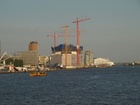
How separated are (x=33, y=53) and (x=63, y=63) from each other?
11.6 m

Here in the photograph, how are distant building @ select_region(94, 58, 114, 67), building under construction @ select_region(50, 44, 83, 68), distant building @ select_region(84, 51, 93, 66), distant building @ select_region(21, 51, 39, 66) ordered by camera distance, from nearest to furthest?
distant building @ select_region(21, 51, 39, 66), building under construction @ select_region(50, 44, 83, 68), distant building @ select_region(84, 51, 93, 66), distant building @ select_region(94, 58, 114, 67)

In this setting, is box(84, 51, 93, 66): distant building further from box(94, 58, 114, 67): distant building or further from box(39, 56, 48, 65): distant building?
box(39, 56, 48, 65): distant building

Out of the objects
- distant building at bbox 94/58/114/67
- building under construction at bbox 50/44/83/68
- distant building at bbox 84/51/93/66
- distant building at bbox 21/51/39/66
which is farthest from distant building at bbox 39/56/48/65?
distant building at bbox 94/58/114/67

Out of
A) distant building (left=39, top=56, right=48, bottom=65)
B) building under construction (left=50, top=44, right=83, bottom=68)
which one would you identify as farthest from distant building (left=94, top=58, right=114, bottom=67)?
building under construction (left=50, top=44, right=83, bottom=68)

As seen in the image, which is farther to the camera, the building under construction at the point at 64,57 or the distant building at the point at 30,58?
the building under construction at the point at 64,57

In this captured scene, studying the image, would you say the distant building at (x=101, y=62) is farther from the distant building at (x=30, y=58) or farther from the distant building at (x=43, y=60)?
the distant building at (x=30, y=58)

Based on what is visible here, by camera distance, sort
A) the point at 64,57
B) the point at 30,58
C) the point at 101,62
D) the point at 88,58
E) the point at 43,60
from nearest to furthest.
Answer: the point at 30,58
the point at 64,57
the point at 43,60
the point at 88,58
the point at 101,62

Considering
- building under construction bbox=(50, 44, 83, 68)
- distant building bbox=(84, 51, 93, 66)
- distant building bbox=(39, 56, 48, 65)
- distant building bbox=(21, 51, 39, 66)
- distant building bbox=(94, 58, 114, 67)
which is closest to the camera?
distant building bbox=(21, 51, 39, 66)

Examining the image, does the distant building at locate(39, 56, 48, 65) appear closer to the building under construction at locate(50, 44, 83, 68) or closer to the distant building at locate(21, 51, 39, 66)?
the building under construction at locate(50, 44, 83, 68)

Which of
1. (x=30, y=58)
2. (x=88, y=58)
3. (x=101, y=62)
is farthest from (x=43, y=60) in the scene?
(x=101, y=62)

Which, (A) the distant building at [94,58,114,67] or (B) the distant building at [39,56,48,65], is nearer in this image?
(B) the distant building at [39,56,48,65]

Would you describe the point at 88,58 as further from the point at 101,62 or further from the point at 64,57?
the point at 64,57

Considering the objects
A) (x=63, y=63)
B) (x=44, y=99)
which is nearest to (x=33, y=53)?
(x=63, y=63)

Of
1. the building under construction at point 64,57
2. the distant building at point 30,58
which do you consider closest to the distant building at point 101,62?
the building under construction at point 64,57
